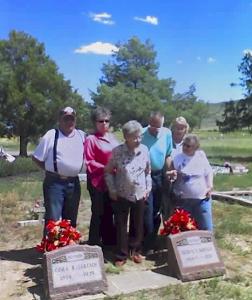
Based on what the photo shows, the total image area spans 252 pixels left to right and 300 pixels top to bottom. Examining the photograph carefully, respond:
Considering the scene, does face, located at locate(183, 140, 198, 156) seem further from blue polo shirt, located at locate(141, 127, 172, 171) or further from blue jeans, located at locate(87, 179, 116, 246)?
blue jeans, located at locate(87, 179, 116, 246)

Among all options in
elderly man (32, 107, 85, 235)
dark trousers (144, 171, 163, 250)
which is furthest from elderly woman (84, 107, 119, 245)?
dark trousers (144, 171, 163, 250)

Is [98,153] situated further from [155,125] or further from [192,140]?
[192,140]

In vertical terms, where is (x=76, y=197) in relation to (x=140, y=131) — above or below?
below

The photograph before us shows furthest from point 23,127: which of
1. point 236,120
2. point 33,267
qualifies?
point 33,267

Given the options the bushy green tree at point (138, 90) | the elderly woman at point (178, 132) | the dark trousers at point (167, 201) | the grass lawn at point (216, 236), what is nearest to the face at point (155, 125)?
the elderly woman at point (178, 132)

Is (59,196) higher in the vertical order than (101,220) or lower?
higher

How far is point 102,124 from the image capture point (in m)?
5.16

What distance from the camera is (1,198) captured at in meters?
9.74

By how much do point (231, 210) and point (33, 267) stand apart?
4.40m

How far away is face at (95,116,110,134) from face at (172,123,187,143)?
88 cm

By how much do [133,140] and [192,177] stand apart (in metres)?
0.85

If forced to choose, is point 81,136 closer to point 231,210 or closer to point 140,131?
point 140,131

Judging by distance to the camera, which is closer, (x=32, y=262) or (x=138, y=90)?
(x=32, y=262)

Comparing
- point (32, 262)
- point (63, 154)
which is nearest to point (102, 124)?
point (63, 154)
